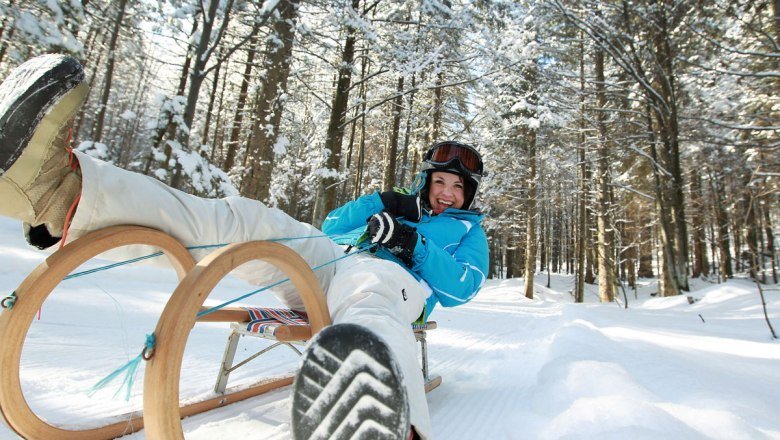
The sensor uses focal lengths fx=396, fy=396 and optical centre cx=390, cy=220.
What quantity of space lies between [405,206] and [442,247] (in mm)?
415

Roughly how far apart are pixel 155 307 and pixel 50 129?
139 inches

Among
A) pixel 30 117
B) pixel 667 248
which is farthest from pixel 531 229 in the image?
pixel 30 117

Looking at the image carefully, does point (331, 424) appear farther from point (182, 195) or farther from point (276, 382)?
point (276, 382)

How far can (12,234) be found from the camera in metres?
6.53

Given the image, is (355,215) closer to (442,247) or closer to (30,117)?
(442,247)

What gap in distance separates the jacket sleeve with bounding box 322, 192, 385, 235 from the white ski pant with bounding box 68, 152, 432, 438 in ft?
3.63

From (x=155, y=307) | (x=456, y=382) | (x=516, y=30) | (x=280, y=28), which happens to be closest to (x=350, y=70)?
(x=280, y=28)

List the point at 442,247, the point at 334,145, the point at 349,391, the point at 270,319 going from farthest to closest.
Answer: the point at 334,145 < the point at 442,247 < the point at 270,319 < the point at 349,391

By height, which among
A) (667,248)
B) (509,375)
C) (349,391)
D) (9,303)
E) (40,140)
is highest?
(667,248)

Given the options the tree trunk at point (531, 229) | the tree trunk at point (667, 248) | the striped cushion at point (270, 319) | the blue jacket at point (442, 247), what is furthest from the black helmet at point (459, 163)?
the tree trunk at point (531, 229)

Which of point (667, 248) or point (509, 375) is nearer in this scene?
point (509, 375)

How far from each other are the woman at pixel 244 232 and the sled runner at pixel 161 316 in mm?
75

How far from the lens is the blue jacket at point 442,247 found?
227 centimetres

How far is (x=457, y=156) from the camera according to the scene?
132 inches
